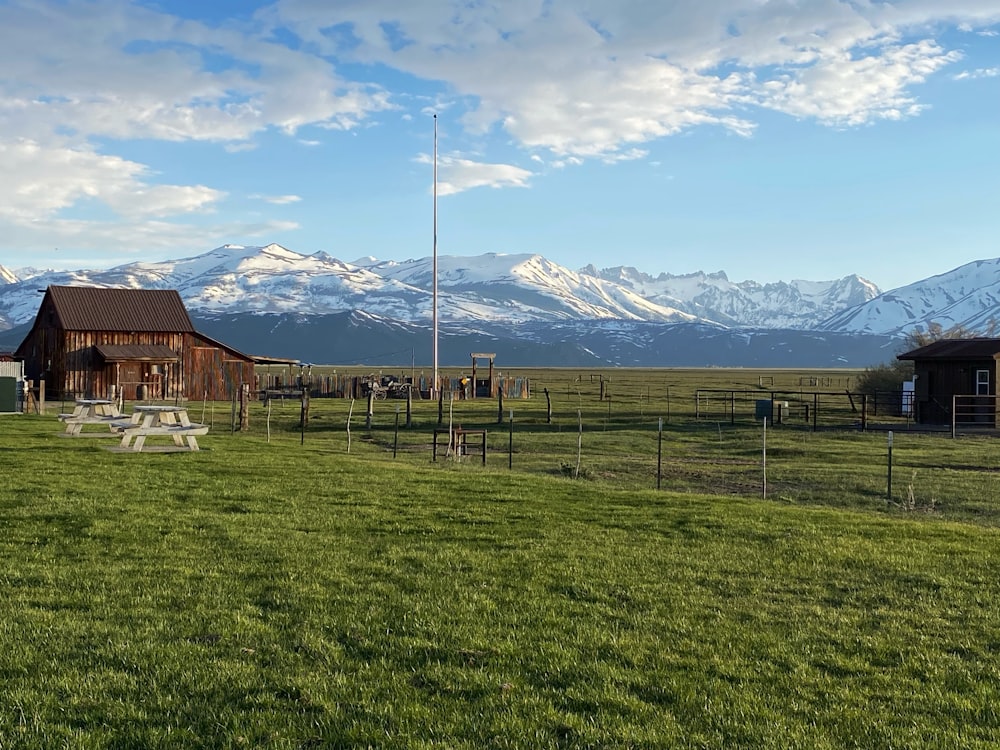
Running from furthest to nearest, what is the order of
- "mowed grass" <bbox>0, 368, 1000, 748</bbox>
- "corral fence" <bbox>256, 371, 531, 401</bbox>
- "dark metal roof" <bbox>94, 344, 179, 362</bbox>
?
"corral fence" <bbox>256, 371, 531, 401</bbox> → "dark metal roof" <bbox>94, 344, 179, 362</bbox> → "mowed grass" <bbox>0, 368, 1000, 748</bbox>

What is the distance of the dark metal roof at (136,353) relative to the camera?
54.8 meters

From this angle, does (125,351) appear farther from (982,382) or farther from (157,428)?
(982,382)

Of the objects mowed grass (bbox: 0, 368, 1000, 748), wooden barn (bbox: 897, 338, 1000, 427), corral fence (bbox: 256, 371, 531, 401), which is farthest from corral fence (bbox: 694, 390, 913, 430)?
mowed grass (bbox: 0, 368, 1000, 748)

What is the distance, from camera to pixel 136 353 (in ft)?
184

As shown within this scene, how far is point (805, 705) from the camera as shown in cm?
657

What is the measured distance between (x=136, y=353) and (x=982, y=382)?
160 feet

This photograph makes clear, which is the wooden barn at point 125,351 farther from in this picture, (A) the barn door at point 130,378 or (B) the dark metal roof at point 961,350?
(B) the dark metal roof at point 961,350

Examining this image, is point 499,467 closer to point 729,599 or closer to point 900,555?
point 900,555

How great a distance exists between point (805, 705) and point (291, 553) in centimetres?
681

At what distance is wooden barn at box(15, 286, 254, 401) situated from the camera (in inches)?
2188

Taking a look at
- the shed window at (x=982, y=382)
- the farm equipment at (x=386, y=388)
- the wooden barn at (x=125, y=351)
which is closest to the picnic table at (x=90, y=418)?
the wooden barn at (x=125, y=351)

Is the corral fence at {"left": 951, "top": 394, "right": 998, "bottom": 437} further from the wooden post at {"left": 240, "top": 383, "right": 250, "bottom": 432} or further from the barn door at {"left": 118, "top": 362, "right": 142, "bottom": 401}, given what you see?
the barn door at {"left": 118, "top": 362, "right": 142, "bottom": 401}

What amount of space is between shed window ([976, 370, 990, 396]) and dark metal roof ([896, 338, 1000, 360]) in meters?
0.93

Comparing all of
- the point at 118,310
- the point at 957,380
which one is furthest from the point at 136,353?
the point at 957,380
